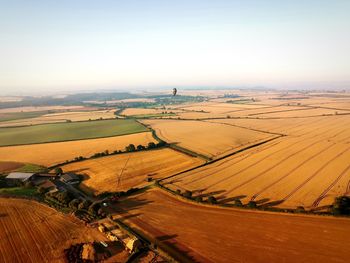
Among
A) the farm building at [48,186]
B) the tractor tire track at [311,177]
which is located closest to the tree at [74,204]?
the farm building at [48,186]

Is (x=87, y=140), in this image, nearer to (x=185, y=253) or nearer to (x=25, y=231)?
(x=25, y=231)

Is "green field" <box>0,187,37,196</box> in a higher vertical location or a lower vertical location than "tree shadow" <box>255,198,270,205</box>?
lower

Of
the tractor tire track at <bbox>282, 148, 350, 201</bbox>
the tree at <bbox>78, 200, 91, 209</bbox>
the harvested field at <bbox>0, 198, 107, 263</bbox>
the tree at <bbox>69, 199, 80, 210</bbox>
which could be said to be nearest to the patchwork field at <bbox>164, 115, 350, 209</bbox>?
the tractor tire track at <bbox>282, 148, 350, 201</bbox>

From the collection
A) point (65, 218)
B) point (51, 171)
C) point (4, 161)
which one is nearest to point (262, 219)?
point (65, 218)

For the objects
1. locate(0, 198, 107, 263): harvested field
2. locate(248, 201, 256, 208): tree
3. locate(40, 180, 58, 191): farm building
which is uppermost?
locate(248, 201, 256, 208): tree

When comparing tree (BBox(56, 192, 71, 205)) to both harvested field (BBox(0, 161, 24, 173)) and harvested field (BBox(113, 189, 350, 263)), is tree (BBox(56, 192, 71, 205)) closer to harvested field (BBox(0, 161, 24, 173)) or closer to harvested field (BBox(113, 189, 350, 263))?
harvested field (BBox(113, 189, 350, 263))

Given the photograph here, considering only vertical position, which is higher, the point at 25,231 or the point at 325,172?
the point at 325,172

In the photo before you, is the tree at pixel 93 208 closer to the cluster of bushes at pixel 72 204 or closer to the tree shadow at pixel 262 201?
the cluster of bushes at pixel 72 204
